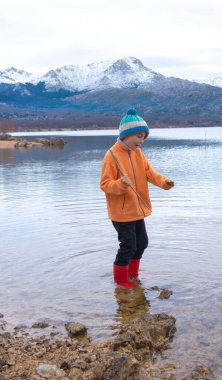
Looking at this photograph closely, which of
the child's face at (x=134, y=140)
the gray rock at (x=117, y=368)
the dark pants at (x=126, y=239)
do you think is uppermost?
the child's face at (x=134, y=140)

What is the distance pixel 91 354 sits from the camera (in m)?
3.91

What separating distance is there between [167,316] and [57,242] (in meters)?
3.71

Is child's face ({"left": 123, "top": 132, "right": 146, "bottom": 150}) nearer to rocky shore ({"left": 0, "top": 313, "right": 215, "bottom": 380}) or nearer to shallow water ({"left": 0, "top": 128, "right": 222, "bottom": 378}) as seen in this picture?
shallow water ({"left": 0, "top": 128, "right": 222, "bottom": 378})

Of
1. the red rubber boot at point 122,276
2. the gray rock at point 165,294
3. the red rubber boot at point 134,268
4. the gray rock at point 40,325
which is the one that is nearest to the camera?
the gray rock at point 40,325

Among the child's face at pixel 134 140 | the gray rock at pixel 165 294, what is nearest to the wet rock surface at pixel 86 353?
the gray rock at pixel 165 294

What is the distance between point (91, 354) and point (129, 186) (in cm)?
195

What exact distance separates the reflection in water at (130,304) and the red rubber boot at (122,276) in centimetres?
8

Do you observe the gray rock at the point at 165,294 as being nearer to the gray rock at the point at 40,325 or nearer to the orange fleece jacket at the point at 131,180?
the orange fleece jacket at the point at 131,180

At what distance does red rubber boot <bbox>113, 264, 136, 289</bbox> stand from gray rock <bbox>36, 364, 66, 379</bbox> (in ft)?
6.72

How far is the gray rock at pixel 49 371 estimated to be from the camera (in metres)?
3.59

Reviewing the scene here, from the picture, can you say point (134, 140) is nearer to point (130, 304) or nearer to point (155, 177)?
point (155, 177)

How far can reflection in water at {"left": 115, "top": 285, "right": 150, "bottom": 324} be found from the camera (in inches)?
191

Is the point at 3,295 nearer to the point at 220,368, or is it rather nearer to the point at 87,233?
the point at 220,368

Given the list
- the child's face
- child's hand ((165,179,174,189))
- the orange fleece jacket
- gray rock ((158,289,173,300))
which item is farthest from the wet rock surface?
→ the child's face
